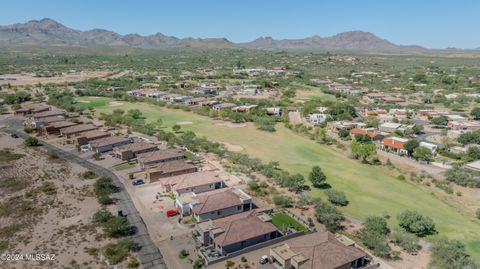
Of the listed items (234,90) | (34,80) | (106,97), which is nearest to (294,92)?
(234,90)

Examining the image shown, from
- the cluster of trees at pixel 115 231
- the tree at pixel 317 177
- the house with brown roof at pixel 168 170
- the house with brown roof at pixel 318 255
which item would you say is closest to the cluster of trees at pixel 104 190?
the cluster of trees at pixel 115 231

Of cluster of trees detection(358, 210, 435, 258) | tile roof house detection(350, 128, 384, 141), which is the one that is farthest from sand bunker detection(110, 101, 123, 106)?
cluster of trees detection(358, 210, 435, 258)

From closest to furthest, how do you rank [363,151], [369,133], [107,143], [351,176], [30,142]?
[351,176] → [363,151] → [107,143] → [30,142] → [369,133]

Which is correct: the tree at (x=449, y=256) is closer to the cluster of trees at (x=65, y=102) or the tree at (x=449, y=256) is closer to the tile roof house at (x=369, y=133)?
the tile roof house at (x=369, y=133)

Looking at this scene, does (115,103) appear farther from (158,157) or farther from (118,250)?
(118,250)

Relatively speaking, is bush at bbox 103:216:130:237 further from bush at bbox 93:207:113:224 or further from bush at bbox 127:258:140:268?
bush at bbox 127:258:140:268

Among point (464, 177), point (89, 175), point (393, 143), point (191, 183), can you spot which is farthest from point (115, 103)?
point (464, 177)
